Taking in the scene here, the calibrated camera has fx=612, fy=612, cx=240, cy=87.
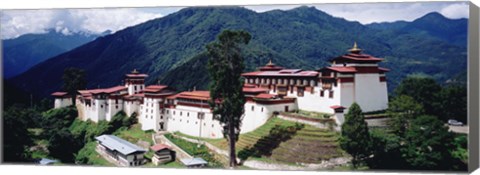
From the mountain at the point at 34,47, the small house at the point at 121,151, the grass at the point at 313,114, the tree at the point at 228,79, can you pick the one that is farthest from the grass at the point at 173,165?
the mountain at the point at 34,47

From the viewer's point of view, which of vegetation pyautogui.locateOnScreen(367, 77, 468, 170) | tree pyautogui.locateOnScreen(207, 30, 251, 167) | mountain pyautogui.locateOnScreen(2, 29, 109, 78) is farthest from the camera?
mountain pyautogui.locateOnScreen(2, 29, 109, 78)

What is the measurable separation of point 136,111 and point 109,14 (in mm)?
2568

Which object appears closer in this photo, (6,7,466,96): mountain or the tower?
(6,7,466,96): mountain

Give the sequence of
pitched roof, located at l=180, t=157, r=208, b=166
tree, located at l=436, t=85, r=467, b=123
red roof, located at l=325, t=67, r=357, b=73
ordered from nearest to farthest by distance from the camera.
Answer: tree, located at l=436, t=85, r=467, b=123
red roof, located at l=325, t=67, r=357, b=73
pitched roof, located at l=180, t=157, r=208, b=166

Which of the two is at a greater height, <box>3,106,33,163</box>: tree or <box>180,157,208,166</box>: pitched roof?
<box>3,106,33,163</box>: tree

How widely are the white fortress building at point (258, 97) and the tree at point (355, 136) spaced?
0.33 m

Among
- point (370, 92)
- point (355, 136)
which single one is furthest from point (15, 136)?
point (370, 92)

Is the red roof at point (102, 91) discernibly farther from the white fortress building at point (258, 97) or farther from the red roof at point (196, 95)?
the red roof at point (196, 95)

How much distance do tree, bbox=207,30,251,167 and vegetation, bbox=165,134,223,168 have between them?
0.43 meters

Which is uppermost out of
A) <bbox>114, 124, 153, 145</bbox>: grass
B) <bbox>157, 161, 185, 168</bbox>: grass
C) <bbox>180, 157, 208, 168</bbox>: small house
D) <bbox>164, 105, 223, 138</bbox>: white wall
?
<bbox>164, 105, 223, 138</bbox>: white wall

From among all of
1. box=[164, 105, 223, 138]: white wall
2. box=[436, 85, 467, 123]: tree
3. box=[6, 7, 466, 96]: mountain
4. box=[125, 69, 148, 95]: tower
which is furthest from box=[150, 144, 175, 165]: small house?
box=[436, 85, 467, 123]: tree

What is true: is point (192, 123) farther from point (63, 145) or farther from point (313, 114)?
point (63, 145)

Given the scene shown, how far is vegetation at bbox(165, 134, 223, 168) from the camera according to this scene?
42.5 feet

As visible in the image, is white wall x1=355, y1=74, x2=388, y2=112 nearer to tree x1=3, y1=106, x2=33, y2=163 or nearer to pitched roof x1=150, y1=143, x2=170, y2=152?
pitched roof x1=150, y1=143, x2=170, y2=152
